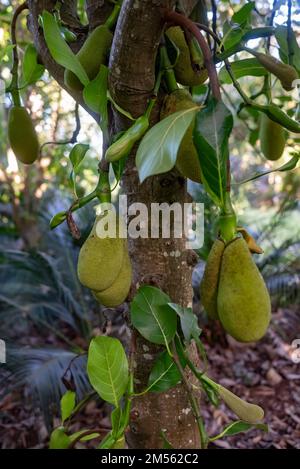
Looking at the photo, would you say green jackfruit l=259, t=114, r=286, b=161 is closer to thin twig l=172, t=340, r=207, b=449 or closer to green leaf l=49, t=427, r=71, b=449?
thin twig l=172, t=340, r=207, b=449

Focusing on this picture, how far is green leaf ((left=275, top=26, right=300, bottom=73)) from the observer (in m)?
0.52

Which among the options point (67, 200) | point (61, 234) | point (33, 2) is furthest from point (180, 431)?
point (67, 200)

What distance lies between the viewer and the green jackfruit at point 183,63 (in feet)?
1.64

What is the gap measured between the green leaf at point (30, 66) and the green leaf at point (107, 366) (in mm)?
398

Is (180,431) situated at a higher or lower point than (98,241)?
lower

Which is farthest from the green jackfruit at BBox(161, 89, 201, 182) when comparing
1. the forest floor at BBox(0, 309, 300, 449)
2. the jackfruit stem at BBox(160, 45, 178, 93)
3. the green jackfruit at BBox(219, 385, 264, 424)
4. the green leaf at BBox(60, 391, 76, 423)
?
the forest floor at BBox(0, 309, 300, 449)

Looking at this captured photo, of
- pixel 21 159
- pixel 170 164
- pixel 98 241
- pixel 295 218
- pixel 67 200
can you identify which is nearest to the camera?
pixel 170 164

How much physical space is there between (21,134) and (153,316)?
327 millimetres

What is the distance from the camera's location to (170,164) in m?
0.33

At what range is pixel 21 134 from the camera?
65 centimetres

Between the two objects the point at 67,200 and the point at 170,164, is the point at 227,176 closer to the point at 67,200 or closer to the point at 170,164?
the point at 170,164

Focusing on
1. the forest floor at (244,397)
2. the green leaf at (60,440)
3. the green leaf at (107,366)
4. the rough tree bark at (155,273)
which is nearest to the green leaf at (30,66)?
the rough tree bark at (155,273)

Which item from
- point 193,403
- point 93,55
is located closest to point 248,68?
point 93,55
